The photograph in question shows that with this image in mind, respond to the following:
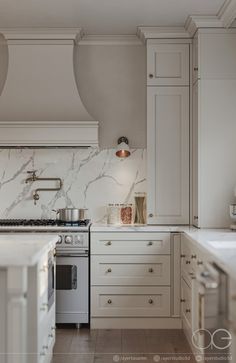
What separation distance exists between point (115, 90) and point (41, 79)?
28.6 inches

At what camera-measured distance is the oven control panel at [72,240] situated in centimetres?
405

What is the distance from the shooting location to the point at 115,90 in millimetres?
4684

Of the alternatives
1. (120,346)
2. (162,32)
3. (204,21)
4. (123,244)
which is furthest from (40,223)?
(204,21)

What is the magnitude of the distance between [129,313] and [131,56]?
7.89 ft

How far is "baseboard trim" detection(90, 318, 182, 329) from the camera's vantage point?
4.09 metres

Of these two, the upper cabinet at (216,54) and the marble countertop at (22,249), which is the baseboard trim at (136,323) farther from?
the upper cabinet at (216,54)

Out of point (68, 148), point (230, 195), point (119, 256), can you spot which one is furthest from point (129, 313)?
point (68, 148)

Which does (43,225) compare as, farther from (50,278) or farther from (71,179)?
(50,278)

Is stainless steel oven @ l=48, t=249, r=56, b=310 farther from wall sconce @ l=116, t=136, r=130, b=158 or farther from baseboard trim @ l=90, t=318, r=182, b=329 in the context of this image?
wall sconce @ l=116, t=136, r=130, b=158

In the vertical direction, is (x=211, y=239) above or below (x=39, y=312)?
above

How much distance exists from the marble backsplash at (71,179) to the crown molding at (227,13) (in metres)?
1.38

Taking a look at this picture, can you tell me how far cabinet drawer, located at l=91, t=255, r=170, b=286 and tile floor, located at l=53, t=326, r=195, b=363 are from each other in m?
0.41

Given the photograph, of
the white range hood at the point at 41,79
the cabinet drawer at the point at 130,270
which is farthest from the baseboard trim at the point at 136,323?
the white range hood at the point at 41,79

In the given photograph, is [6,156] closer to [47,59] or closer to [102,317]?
[47,59]
